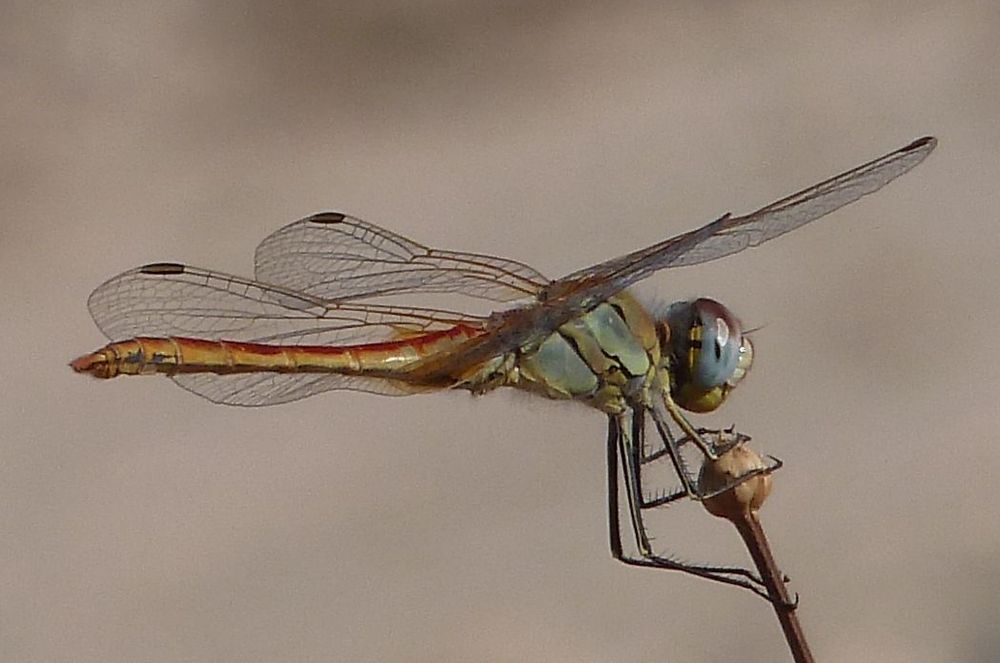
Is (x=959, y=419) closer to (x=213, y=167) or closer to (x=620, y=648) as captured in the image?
(x=620, y=648)

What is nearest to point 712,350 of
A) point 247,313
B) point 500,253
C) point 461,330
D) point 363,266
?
point 461,330

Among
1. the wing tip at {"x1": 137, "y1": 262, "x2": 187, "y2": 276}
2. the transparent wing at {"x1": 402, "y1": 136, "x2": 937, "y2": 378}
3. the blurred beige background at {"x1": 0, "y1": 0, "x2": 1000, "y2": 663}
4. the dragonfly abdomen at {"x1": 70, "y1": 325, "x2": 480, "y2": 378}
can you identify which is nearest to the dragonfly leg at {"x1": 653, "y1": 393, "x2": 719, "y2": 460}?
the transparent wing at {"x1": 402, "y1": 136, "x2": 937, "y2": 378}

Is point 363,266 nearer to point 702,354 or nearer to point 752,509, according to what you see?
point 702,354

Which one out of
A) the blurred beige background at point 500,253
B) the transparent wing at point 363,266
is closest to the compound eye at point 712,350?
the transparent wing at point 363,266

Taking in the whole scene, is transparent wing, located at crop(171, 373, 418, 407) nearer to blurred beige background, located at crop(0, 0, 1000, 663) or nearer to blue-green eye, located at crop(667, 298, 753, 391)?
blue-green eye, located at crop(667, 298, 753, 391)

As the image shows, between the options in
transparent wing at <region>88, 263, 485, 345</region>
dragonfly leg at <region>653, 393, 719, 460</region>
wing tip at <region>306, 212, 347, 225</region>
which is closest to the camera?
dragonfly leg at <region>653, 393, 719, 460</region>

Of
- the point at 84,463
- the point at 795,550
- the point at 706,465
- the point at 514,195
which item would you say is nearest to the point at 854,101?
the point at 514,195

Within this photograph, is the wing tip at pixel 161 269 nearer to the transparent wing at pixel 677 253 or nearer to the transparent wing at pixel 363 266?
the transparent wing at pixel 363 266
